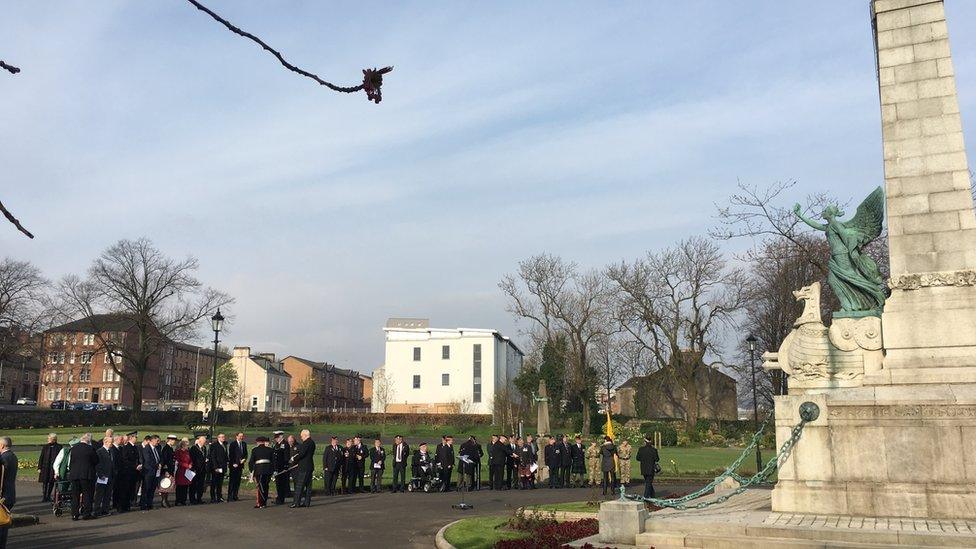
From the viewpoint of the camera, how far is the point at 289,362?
114375mm

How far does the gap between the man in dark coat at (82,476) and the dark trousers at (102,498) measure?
0.35 metres

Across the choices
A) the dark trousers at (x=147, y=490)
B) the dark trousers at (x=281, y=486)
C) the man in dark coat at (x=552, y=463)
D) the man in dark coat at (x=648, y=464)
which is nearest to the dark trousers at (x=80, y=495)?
the dark trousers at (x=147, y=490)

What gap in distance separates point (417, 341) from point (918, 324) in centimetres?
7350

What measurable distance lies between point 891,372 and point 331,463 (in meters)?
13.9

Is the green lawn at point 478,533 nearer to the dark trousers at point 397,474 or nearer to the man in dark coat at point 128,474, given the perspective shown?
the dark trousers at point 397,474

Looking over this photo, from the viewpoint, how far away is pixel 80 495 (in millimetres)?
15273

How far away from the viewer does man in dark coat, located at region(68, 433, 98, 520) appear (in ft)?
48.4

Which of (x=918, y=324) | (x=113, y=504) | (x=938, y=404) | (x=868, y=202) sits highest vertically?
(x=868, y=202)

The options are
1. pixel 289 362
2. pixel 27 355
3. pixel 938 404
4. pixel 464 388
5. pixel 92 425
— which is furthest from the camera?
pixel 289 362

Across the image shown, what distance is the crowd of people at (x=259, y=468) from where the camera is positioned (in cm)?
1552

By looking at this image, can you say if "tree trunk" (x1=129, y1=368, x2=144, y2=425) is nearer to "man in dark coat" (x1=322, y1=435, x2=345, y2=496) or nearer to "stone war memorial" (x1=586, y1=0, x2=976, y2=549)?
"man in dark coat" (x1=322, y1=435, x2=345, y2=496)

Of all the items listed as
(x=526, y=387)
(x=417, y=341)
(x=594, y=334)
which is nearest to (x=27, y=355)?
(x=417, y=341)

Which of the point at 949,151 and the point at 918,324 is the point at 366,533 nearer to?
the point at 918,324

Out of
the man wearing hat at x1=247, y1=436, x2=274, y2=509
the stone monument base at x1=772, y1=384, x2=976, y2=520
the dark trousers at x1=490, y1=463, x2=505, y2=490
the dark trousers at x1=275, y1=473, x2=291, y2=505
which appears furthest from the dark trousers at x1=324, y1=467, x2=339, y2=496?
the stone monument base at x1=772, y1=384, x2=976, y2=520
